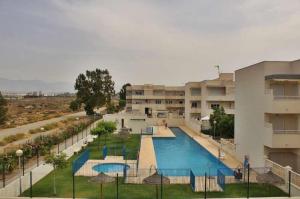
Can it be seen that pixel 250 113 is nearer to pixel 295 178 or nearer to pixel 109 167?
pixel 295 178

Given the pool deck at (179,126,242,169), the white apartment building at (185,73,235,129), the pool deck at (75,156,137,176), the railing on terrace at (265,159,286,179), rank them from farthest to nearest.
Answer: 1. the white apartment building at (185,73,235,129)
2. the pool deck at (179,126,242,169)
3. the pool deck at (75,156,137,176)
4. the railing on terrace at (265,159,286,179)

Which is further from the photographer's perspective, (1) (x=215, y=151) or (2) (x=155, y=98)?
(2) (x=155, y=98)

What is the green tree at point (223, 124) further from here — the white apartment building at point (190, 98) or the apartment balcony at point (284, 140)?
the apartment balcony at point (284, 140)

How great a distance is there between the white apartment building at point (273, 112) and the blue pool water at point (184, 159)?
294 cm

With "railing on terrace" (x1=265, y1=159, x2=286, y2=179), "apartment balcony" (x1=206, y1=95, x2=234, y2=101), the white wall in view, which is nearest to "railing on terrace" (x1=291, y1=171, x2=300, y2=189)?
"railing on terrace" (x1=265, y1=159, x2=286, y2=179)

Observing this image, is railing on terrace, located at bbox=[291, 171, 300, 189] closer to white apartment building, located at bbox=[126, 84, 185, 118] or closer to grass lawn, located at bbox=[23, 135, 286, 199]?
grass lawn, located at bbox=[23, 135, 286, 199]

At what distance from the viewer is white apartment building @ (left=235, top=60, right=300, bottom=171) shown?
2122cm

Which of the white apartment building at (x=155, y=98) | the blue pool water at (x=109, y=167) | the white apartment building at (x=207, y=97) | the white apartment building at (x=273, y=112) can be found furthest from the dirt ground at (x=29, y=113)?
the white apartment building at (x=273, y=112)

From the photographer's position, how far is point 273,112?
2125 cm

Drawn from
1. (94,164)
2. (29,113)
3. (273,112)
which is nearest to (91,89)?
(29,113)

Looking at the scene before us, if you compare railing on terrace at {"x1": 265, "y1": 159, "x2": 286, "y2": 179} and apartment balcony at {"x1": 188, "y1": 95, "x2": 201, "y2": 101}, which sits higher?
apartment balcony at {"x1": 188, "y1": 95, "x2": 201, "y2": 101}

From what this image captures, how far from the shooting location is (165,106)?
73000 mm

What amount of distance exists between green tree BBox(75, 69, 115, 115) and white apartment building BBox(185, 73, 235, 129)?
74.2ft

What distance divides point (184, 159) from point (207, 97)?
2374 centimetres
